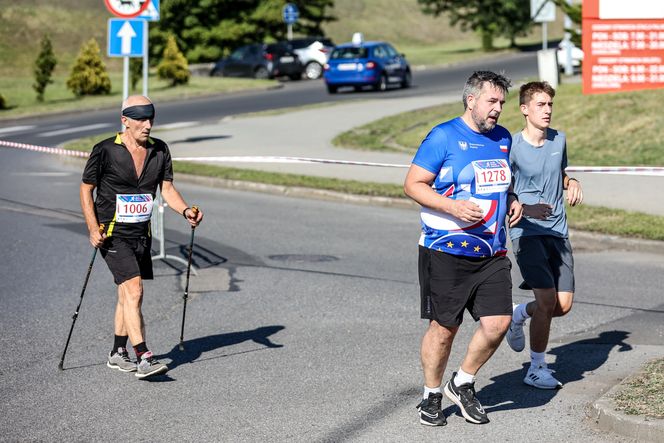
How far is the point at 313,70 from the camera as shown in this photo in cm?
4978

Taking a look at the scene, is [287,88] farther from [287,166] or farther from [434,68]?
[287,166]

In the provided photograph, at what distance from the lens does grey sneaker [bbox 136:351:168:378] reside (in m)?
7.70

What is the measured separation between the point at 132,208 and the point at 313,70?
138 feet

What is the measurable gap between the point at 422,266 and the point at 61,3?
6756 centimetres

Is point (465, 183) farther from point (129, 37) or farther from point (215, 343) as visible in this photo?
point (129, 37)

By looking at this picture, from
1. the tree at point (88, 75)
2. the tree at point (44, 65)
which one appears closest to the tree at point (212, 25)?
the tree at point (88, 75)

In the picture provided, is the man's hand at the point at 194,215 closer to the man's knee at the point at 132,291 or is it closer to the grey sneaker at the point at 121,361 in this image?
the man's knee at the point at 132,291

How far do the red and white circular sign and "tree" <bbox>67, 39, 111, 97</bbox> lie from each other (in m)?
26.9

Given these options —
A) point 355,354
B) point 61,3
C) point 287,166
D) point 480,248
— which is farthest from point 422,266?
point 61,3

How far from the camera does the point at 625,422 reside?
637 centimetres

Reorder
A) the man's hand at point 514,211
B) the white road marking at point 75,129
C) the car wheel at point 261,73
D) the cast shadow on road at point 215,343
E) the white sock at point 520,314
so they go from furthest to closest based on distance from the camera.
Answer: the car wheel at point 261,73, the white road marking at point 75,129, the cast shadow on road at point 215,343, the white sock at point 520,314, the man's hand at point 514,211

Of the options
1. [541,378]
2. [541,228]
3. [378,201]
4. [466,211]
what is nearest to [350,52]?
[378,201]

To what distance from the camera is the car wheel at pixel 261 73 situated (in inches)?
1923

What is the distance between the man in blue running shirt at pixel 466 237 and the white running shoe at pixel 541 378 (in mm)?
831
